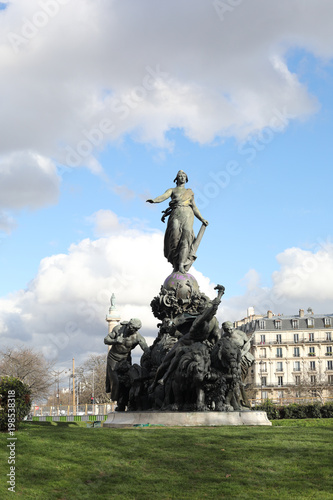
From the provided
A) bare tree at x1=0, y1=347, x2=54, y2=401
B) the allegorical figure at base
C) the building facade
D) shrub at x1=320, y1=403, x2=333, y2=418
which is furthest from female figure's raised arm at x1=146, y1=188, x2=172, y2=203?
the building facade

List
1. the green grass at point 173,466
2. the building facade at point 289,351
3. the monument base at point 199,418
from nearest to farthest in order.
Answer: the green grass at point 173,466, the monument base at point 199,418, the building facade at point 289,351

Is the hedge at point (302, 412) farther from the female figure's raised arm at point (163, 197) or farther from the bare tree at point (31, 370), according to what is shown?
the bare tree at point (31, 370)

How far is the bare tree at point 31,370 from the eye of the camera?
51219mm

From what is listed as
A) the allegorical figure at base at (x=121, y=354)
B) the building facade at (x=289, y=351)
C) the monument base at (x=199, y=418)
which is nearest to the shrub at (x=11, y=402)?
the monument base at (x=199, y=418)

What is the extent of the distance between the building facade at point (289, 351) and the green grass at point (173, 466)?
66815 millimetres

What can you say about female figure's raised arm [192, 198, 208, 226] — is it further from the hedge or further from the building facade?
Result: the building facade

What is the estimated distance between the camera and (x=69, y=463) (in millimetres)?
9219

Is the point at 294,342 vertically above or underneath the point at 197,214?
underneath

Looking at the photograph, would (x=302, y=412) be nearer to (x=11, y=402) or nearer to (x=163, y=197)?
(x=163, y=197)

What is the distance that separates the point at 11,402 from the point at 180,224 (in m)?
8.54

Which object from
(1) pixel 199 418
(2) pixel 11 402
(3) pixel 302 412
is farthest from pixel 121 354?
(3) pixel 302 412

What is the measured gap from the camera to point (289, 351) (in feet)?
265

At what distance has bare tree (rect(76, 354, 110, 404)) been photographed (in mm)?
80688

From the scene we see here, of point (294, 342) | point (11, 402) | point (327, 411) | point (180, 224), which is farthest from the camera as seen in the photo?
point (294, 342)
